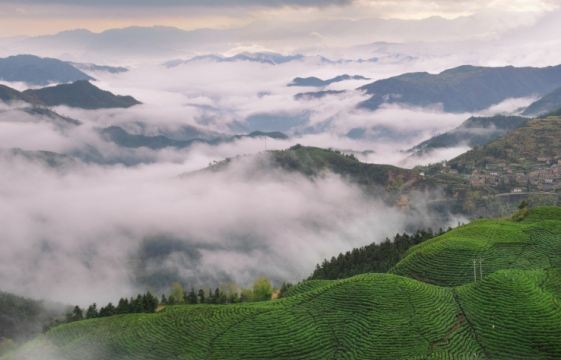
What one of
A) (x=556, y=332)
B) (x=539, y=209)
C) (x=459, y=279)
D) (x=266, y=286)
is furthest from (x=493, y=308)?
(x=266, y=286)

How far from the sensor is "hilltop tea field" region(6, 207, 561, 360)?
2712 inches

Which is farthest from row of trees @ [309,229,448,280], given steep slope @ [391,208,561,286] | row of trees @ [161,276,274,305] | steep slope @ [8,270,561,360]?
steep slope @ [8,270,561,360]

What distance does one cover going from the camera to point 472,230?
11900 centimetres

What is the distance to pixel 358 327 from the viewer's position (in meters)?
73.0

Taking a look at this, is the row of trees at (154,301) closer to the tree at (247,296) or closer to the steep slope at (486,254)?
the tree at (247,296)

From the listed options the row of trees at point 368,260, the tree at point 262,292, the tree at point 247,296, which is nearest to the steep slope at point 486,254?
the row of trees at point 368,260

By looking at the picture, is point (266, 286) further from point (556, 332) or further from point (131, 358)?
point (556, 332)

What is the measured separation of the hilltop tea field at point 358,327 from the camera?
68875 millimetres

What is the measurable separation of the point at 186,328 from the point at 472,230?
68.4 m

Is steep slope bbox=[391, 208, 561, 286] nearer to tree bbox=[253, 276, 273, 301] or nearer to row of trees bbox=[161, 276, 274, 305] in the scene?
row of trees bbox=[161, 276, 274, 305]

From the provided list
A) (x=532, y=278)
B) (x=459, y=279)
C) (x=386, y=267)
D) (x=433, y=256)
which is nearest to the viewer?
(x=532, y=278)

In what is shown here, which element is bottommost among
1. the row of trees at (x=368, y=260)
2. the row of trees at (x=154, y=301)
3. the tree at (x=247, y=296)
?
the tree at (x=247, y=296)

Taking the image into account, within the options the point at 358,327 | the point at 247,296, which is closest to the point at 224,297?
the point at 247,296

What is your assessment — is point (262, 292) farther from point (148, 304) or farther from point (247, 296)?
point (148, 304)
